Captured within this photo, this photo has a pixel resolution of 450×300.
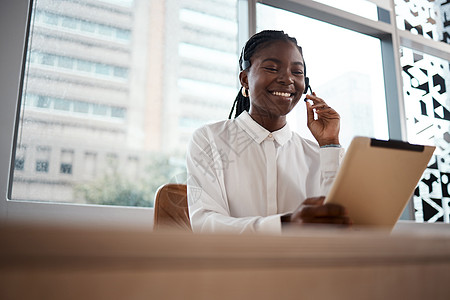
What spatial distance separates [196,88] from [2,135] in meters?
1.10

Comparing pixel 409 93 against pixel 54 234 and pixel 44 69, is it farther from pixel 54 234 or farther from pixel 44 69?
pixel 54 234

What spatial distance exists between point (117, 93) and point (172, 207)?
105 centimetres

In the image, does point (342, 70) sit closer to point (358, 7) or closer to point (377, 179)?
point (358, 7)

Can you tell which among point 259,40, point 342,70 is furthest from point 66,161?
point 342,70

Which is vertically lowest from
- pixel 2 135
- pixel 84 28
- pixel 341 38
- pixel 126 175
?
pixel 126 175

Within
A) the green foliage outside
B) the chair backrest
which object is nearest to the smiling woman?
the chair backrest

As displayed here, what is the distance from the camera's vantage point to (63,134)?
196 centimetres

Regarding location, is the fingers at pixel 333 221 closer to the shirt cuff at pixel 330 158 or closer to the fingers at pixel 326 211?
the fingers at pixel 326 211

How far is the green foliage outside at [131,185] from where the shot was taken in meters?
1.98

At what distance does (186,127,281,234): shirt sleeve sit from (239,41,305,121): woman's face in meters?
0.23

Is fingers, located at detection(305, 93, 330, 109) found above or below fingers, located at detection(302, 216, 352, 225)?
above

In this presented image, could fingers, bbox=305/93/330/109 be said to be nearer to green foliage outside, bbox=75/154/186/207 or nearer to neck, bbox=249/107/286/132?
neck, bbox=249/107/286/132

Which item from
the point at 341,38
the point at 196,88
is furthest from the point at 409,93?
the point at 196,88

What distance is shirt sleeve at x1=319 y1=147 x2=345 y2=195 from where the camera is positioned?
46.9 inches
